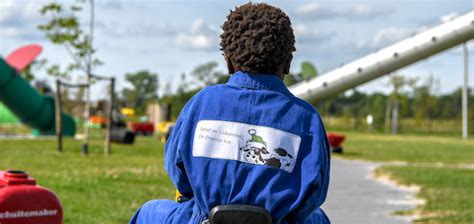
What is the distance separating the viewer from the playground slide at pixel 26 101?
2977 cm

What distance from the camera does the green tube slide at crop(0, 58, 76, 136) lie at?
98.3 ft

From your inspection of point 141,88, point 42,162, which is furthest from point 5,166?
point 141,88

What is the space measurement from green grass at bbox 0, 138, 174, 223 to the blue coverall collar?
4.95 meters

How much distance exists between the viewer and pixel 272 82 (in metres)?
3.20

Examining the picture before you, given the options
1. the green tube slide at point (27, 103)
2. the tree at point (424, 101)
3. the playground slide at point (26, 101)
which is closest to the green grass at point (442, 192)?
the playground slide at point (26, 101)

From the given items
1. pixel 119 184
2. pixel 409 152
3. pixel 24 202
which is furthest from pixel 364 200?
pixel 409 152

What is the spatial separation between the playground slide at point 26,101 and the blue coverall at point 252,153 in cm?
2728

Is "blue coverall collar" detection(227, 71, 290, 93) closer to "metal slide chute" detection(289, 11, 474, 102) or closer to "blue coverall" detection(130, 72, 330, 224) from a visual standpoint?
"blue coverall" detection(130, 72, 330, 224)

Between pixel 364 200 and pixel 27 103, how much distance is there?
23394mm

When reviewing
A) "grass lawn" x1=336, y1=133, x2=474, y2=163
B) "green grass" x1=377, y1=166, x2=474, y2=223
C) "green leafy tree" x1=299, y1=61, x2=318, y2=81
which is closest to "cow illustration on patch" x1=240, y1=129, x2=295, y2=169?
"green leafy tree" x1=299, y1=61, x2=318, y2=81

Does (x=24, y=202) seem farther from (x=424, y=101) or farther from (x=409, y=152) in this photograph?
(x=424, y=101)

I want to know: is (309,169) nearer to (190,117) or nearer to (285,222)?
(285,222)

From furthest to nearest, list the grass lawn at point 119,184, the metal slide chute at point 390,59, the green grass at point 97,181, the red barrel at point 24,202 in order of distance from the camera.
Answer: the grass lawn at point 119,184 < the green grass at point 97,181 < the metal slide chute at point 390,59 < the red barrel at point 24,202

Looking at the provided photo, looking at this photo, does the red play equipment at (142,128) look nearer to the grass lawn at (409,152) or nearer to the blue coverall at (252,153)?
the grass lawn at (409,152)
